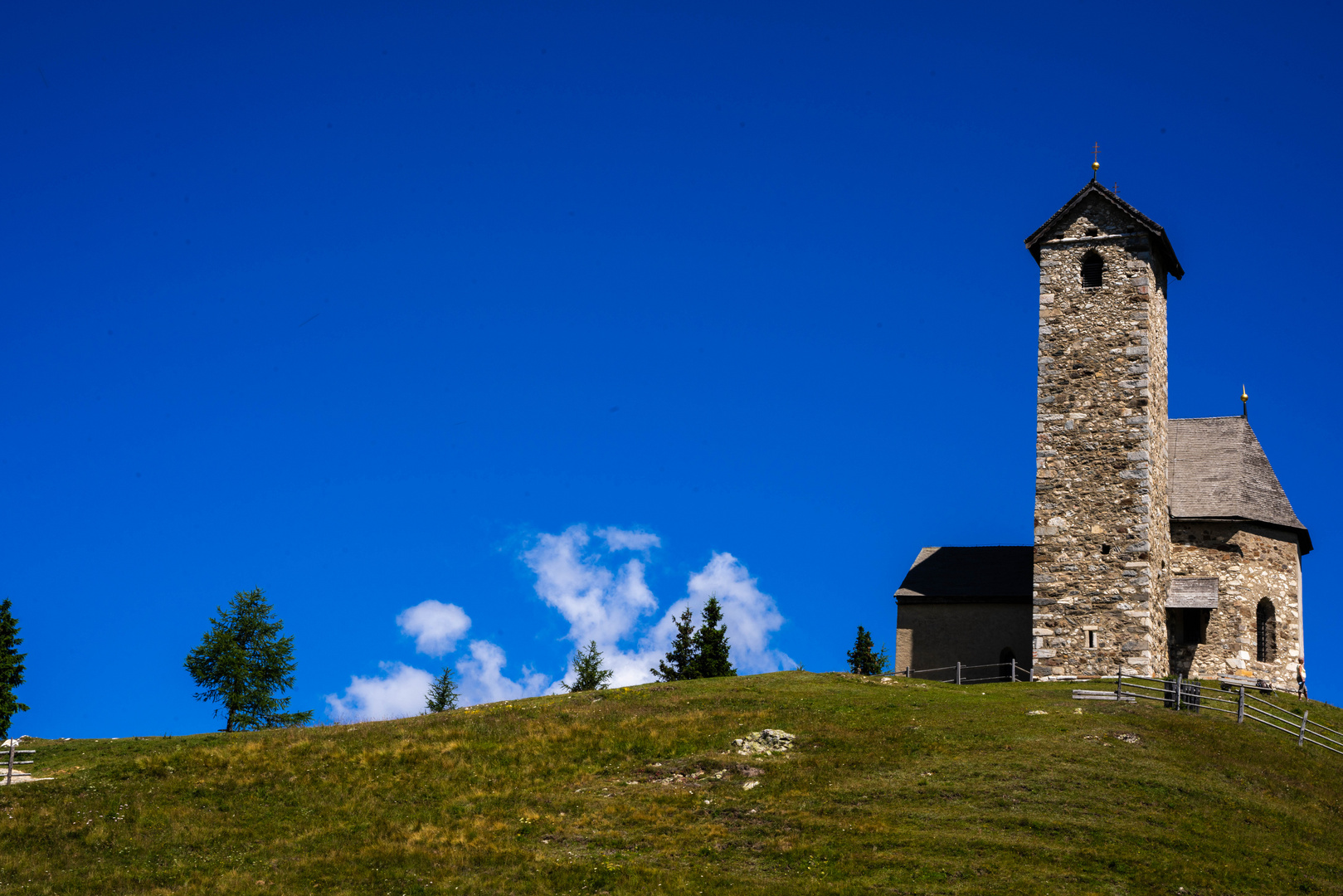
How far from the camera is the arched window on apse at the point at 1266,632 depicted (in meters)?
50.3

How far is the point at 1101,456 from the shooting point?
162ft

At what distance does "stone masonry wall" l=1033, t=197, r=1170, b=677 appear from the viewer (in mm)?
47656

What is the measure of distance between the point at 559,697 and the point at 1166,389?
29261 millimetres

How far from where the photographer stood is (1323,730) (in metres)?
38.9

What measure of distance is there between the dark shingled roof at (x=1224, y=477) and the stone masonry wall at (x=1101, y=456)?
Answer: 1.45 metres

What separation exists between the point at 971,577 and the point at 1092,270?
1411 cm

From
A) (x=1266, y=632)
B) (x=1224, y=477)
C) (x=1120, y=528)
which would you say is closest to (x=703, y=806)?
(x=1120, y=528)

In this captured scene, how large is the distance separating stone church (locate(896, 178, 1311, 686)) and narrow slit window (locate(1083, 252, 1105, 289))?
0.07 metres

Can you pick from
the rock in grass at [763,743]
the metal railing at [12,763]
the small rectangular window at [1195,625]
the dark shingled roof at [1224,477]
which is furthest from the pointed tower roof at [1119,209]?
the metal railing at [12,763]

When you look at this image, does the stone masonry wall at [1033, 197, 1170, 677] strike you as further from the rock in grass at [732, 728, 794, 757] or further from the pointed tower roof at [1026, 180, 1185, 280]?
the rock in grass at [732, 728, 794, 757]

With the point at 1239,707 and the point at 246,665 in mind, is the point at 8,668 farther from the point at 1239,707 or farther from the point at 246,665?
the point at 1239,707

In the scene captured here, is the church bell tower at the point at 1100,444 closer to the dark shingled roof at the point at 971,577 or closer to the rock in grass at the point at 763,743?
the dark shingled roof at the point at 971,577

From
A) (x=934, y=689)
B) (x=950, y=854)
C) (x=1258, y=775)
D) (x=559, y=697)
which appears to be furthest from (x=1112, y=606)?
(x=950, y=854)

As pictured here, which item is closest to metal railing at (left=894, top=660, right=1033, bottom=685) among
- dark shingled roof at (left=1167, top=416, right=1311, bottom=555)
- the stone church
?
the stone church
